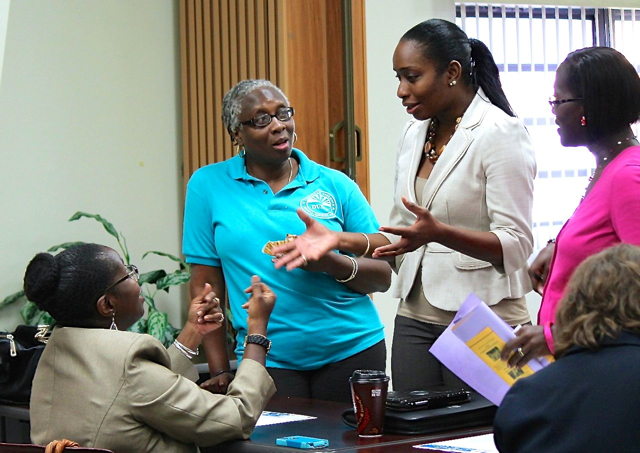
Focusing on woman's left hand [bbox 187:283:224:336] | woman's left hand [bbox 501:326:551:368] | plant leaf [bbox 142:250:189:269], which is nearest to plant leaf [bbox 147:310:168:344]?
plant leaf [bbox 142:250:189:269]

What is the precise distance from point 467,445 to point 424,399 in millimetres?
250

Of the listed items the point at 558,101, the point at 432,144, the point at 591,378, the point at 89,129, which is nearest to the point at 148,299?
the point at 89,129

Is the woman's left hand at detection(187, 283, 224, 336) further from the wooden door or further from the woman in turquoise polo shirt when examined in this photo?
the wooden door

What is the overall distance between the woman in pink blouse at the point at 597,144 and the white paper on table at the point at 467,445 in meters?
0.19

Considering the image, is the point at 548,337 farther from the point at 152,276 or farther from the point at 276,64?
the point at 152,276

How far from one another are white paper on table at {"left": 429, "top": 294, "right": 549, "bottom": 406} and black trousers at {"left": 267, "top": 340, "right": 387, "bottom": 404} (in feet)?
2.48

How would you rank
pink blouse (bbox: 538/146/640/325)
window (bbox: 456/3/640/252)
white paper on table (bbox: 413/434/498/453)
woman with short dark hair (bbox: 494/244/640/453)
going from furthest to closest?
window (bbox: 456/3/640/252), pink blouse (bbox: 538/146/640/325), white paper on table (bbox: 413/434/498/453), woman with short dark hair (bbox: 494/244/640/453)

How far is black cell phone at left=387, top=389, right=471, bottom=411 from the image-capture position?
2119mm

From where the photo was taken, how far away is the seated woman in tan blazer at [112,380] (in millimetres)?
2045

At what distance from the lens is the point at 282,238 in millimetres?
2846

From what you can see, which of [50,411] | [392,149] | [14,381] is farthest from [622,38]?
[50,411]

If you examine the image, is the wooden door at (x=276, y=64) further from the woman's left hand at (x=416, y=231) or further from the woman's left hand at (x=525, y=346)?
the woman's left hand at (x=525, y=346)

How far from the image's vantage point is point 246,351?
2301mm

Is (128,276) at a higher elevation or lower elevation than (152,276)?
higher
